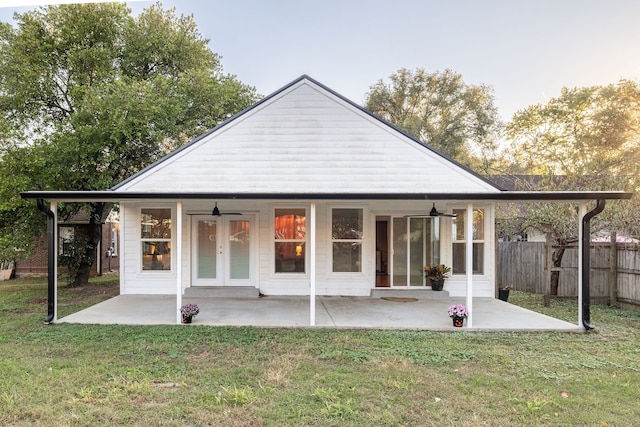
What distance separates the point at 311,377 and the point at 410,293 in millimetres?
5788

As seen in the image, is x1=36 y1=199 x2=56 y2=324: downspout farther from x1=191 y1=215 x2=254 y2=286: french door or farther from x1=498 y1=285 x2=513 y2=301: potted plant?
x1=498 y1=285 x2=513 y2=301: potted plant

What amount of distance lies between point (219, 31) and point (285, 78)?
354cm

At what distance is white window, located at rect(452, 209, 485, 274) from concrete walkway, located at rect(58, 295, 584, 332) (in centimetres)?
89

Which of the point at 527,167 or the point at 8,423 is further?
the point at 527,167

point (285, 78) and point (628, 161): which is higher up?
point (285, 78)

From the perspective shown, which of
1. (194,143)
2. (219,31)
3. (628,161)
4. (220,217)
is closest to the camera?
(194,143)

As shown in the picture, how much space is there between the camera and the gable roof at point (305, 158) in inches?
354

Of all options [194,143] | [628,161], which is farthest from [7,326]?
[628,161]

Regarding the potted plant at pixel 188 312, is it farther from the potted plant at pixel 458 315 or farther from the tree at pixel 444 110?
the tree at pixel 444 110

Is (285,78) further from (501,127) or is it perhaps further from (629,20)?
(501,127)

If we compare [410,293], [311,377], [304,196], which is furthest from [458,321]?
[304,196]

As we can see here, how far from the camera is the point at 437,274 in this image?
977cm

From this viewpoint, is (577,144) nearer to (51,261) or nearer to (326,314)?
(326,314)

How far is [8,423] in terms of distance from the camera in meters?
3.49
